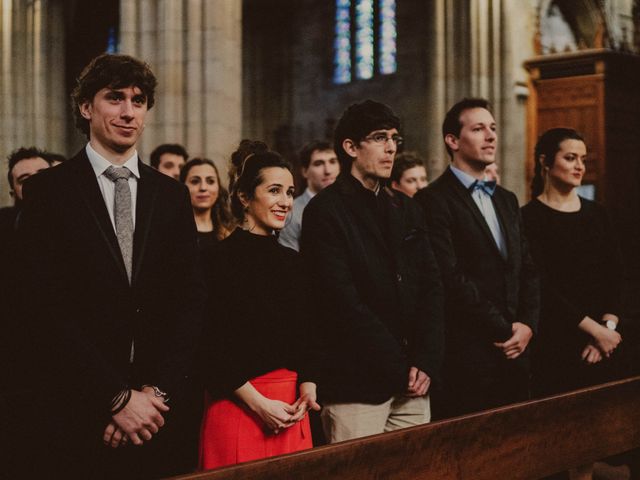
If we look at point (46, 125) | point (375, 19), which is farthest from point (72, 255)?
point (375, 19)

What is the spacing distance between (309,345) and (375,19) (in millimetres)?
14244

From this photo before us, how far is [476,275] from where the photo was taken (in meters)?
3.57

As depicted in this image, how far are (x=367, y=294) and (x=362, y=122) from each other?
2.25ft

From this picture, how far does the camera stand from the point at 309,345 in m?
2.92

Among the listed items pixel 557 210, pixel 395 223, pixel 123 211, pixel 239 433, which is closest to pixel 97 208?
pixel 123 211

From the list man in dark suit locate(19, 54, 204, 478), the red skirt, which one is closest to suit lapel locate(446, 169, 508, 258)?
the red skirt

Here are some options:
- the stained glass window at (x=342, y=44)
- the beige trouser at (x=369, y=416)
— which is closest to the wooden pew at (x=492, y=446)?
the beige trouser at (x=369, y=416)

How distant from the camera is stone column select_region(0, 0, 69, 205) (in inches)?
571

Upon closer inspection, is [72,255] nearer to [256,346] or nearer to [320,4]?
[256,346]

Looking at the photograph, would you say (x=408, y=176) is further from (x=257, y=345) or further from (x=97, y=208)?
(x=97, y=208)

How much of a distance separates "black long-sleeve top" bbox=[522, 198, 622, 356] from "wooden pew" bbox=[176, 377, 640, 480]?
73 cm

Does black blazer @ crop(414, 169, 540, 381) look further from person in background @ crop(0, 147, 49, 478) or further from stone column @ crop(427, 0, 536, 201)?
stone column @ crop(427, 0, 536, 201)

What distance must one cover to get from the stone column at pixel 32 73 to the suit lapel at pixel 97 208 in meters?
12.6

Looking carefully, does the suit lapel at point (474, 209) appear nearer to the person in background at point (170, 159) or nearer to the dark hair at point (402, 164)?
the dark hair at point (402, 164)
